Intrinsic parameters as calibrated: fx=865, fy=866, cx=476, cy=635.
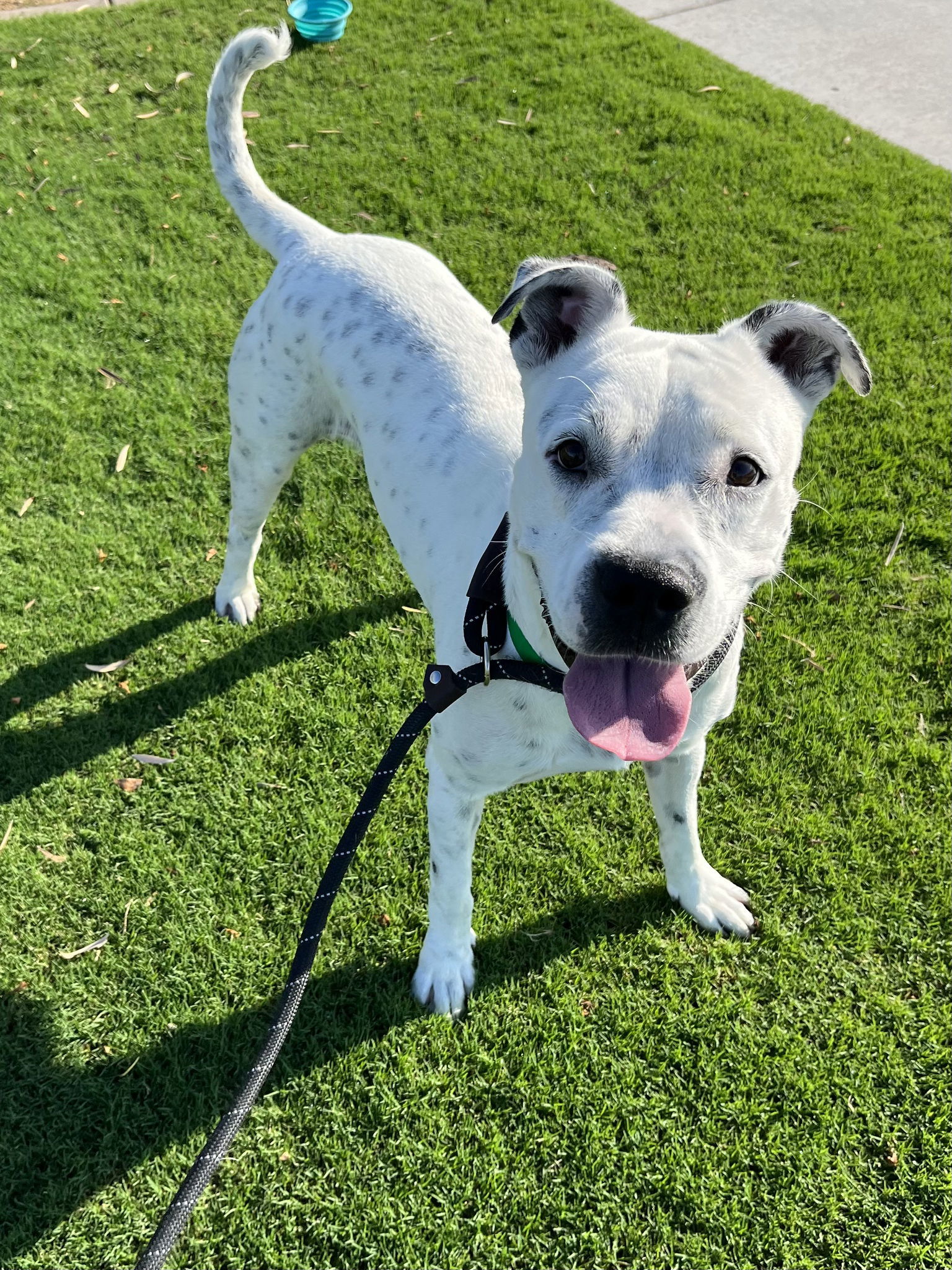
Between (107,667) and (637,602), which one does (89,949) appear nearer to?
(107,667)

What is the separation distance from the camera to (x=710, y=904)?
11.5 ft

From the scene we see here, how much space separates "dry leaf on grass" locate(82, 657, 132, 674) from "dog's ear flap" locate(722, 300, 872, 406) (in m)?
3.28

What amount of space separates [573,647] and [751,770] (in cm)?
226

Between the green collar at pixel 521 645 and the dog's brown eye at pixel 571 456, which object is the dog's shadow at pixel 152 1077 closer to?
the green collar at pixel 521 645

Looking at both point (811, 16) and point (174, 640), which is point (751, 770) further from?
point (811, 16)

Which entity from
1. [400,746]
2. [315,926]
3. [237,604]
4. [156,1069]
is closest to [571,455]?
[400,746]

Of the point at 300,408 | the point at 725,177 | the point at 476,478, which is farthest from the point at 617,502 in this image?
the point at 725,177

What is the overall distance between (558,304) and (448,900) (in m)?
2.05

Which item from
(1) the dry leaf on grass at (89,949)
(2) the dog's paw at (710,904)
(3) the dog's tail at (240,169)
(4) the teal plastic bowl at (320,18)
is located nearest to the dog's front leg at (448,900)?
(2) the dog's paw at (710,904)

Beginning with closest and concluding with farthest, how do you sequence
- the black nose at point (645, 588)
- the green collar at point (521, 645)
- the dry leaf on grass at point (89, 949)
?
the black nose at point (645, 588) < the green collar at point (521, 645) < the dry leaf on grass at point (89, 949)

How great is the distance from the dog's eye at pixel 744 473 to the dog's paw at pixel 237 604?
9.76ft

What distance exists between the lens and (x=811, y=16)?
8.98 m

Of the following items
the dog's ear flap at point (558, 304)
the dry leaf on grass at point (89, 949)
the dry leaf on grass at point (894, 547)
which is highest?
the dog's ear flap at point (558, 304)

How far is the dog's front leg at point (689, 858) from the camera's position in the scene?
318 centimetres
